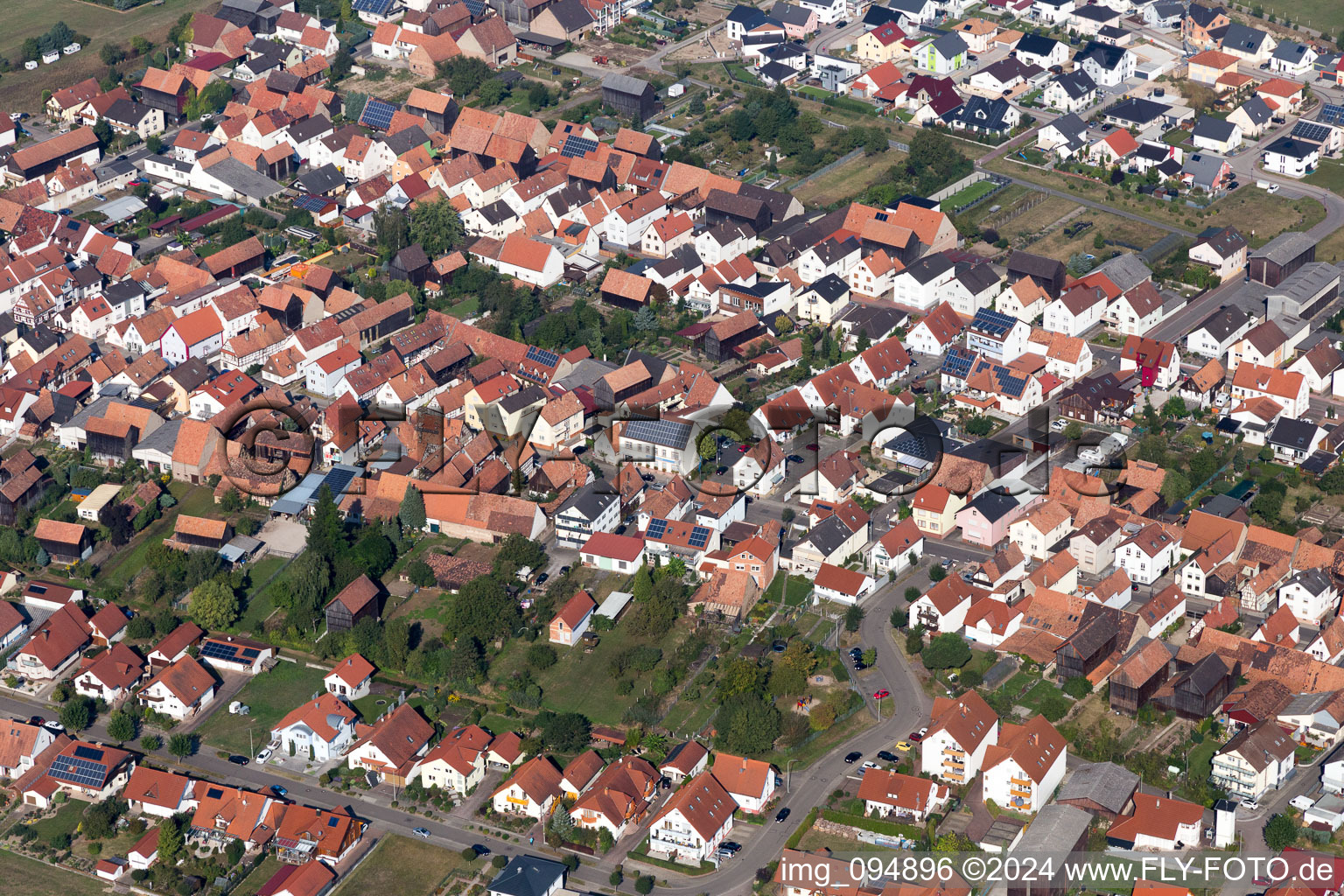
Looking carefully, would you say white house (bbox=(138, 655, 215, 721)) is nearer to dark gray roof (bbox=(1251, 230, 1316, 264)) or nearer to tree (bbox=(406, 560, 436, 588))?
tree (bbox=(406, 560, 436, 588))

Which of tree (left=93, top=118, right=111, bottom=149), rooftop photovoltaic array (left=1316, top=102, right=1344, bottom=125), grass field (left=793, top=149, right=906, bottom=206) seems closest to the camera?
grass field (left=793, top=149, right=906, bottom=206)

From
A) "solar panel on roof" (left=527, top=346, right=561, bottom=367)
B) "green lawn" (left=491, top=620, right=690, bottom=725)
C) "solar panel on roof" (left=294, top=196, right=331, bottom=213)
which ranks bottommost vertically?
"solar panel on roof" (left=294, top=196, right=331, bottom=213)

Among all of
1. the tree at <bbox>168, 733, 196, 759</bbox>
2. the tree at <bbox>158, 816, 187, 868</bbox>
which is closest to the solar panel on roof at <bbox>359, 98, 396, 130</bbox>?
the tree at <bbox>168, 733, 196, 759</bbox>

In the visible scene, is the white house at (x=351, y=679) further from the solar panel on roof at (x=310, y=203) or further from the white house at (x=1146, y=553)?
the solar panel on roof at (x=310, y=203)

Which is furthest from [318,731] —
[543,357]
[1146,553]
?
[1146,553]

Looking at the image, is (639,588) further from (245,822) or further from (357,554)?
(245,822)

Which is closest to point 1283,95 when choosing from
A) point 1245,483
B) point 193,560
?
point 1245,483
